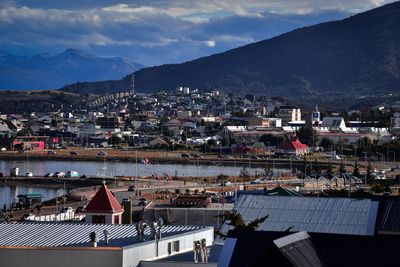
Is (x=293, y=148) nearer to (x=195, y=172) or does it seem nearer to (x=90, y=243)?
(x=195, y=172)

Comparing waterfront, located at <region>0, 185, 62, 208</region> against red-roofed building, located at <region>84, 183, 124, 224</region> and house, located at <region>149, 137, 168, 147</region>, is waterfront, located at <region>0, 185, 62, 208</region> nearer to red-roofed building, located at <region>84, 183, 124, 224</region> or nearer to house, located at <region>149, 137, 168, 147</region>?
red-roofed building, located at <region>84, 183, 124, 224</region>

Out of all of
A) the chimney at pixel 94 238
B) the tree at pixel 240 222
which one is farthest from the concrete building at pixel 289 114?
the chimney at pixel 94 238

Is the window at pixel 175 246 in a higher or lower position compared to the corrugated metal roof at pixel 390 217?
lower

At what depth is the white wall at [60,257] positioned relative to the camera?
426 inches

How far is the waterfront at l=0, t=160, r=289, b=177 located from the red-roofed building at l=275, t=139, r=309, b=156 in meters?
6.73

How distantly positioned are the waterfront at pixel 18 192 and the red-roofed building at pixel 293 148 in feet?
75.6

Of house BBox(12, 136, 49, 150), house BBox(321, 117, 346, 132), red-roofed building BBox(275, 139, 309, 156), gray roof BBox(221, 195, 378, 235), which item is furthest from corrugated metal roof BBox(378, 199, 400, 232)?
house BBox(321, 117, 346, 132)

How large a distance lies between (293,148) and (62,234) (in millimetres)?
58781

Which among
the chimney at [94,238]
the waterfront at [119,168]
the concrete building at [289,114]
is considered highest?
the concrete building at [289,114]

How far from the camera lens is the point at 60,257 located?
35.8ft

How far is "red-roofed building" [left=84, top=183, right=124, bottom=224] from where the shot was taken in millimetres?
16359

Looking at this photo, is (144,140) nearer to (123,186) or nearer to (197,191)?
(123,186)

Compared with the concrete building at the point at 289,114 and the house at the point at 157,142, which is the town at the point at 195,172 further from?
the house at the point at 157,142

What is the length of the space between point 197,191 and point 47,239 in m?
27.3
